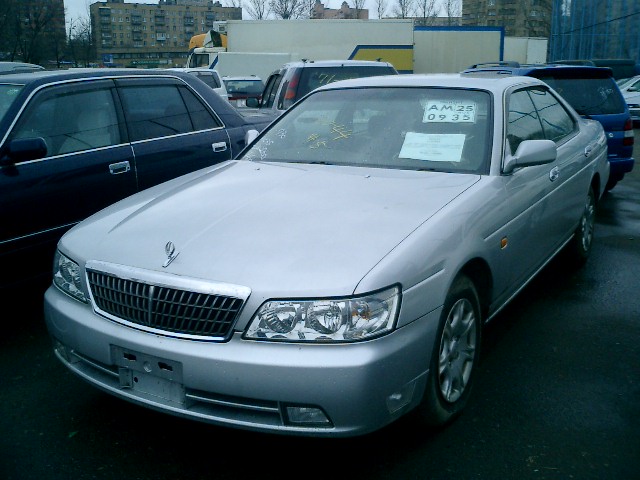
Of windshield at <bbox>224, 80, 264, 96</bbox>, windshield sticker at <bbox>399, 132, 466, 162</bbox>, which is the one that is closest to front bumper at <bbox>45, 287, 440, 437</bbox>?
windshield sticker at <bbox>399, 132, 466, 162</bbox>

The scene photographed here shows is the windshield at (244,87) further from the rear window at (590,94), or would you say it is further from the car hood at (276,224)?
the car hood at (276,224)

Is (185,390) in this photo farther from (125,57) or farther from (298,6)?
(125,57)

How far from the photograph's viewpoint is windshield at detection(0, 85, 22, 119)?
15.8ft

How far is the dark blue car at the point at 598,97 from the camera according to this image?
7555 mm

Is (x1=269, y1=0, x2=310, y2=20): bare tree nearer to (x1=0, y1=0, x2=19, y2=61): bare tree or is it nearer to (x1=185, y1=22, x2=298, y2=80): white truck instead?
(x1=0, y1=0, x2=19, y2=61): bare tree

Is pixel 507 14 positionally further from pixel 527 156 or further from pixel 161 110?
pixel 527 156

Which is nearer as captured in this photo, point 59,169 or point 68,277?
point 68,277

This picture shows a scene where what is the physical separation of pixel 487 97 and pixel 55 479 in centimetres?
306

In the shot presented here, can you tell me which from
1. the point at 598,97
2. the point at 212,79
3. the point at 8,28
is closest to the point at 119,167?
the point at 598,97

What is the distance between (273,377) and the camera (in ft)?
8.27

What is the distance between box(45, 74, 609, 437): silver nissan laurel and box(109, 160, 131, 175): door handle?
3.99 ft

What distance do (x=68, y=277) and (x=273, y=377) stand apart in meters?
1.26

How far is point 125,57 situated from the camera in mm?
103750

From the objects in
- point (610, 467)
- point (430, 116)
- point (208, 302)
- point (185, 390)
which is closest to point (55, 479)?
point (185, 390)
